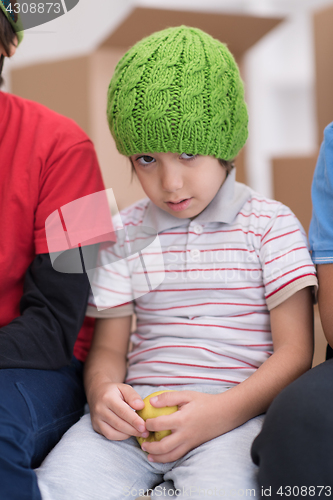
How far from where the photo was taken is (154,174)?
2.48ft

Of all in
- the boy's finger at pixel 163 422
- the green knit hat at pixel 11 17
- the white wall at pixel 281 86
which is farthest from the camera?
the white wall at pixel 281 86

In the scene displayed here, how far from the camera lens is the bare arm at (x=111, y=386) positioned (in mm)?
661

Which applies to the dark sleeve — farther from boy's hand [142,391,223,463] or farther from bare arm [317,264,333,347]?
bare arm [317,264,333,347]

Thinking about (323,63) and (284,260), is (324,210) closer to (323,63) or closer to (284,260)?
(284,260)

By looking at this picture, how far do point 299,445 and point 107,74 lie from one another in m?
1.29

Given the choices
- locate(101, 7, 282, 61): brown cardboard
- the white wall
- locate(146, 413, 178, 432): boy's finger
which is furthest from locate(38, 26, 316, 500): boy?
the white wall

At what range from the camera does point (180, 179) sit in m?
0.73

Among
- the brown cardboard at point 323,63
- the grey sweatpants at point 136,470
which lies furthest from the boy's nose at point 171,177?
the brown cardboard at point 323,63

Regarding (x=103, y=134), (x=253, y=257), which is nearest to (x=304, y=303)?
(x=253, y=257)

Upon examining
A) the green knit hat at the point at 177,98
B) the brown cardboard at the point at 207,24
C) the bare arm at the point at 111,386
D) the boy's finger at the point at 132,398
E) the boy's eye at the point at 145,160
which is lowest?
the bare arm at the point at 111,386

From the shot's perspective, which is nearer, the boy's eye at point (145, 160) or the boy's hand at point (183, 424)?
the boy's hand at point (183, 424)

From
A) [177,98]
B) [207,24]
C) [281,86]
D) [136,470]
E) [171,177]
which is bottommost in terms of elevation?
[136,470]

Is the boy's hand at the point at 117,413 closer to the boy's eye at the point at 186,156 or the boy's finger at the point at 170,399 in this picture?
the boy's finger at the point at 170,399

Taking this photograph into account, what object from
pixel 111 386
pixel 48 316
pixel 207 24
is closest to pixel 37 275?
pixel 48 316
